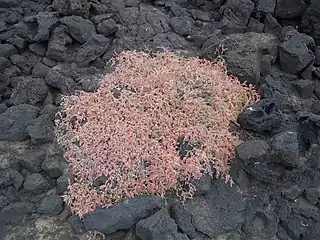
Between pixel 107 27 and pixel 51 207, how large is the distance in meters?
1.50

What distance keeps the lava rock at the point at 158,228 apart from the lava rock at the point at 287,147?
0.69 m

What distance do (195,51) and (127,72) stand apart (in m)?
0.64

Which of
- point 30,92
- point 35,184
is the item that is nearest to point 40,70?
point 30,92

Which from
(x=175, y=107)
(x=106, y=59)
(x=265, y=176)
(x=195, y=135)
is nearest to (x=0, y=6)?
(x=106, y=59)

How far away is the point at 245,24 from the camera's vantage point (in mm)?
3672

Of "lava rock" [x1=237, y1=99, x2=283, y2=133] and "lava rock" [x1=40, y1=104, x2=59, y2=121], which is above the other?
"lava rock" [x1=237, y1=99, x2=283, y2=133]

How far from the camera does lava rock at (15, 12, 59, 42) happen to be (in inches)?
138

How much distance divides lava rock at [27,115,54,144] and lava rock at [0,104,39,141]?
0.23ft

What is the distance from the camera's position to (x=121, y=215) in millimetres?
2500

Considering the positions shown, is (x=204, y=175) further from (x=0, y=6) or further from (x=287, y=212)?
(x=0, y=6)

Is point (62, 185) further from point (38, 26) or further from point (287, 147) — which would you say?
point (38, 26)

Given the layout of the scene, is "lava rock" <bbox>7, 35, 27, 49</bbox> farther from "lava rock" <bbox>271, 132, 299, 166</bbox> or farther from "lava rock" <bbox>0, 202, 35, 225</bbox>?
"lava rock" <bbox>271, 132, 299, 166</bbox>

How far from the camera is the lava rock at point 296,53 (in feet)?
10.7

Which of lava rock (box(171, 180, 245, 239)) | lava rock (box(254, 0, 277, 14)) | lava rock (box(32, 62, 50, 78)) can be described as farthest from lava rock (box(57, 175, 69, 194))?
lava rock (box(254, 0, 277, 14))
